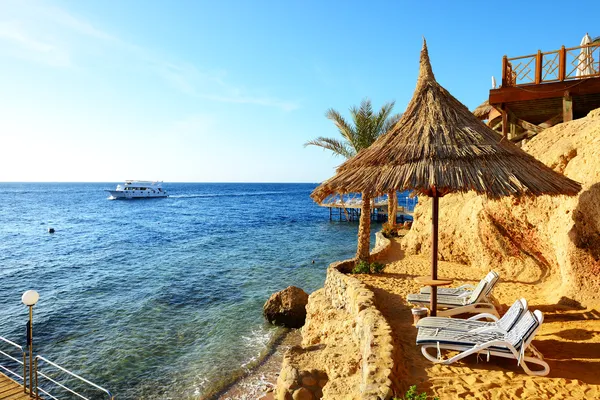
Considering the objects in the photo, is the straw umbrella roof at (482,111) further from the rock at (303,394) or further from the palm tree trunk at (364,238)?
the rock at (303,394)

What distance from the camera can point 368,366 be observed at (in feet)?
15.1

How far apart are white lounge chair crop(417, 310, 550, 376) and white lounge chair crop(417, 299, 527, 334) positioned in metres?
0.10

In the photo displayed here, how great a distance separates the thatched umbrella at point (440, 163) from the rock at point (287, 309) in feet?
20.1

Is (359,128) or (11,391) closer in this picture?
Result: (11,391)

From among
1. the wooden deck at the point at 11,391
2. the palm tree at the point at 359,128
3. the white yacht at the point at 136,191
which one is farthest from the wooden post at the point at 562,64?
the white yacht at the point at 136,191

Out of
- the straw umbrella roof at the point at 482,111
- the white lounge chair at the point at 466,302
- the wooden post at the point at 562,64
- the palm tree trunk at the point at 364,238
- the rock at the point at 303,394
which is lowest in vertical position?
the rock at the point at 303,394

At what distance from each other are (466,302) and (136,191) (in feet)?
283

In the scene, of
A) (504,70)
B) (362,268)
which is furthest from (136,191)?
(504,70)

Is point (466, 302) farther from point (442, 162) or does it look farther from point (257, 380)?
point (257, 380)

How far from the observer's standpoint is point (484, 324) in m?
5.62

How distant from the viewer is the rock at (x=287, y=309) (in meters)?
12.0

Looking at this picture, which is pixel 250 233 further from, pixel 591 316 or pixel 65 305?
pixel 591 316

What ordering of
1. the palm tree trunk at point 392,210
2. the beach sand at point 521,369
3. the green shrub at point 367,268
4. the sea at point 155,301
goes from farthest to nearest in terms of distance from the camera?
the palm tree trunk at point 392,210 → the green shrub at point 367,268 → the sea at point 155,301 → the beach sand at point 521,369

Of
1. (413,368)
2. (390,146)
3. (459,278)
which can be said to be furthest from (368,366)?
(459,278)
